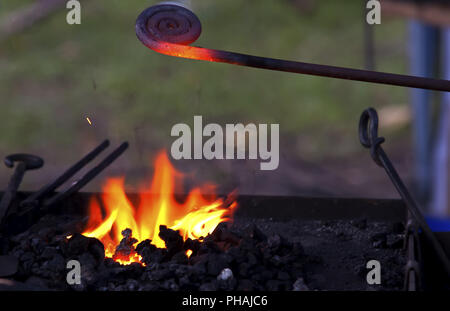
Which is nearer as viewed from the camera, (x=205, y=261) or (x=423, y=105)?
(x=205, y=261)

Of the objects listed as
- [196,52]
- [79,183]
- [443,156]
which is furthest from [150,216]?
[443,156]

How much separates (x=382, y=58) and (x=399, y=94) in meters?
0.56

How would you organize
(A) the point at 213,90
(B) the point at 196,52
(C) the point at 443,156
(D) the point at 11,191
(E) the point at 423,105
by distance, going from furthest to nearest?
(A) the point at 213,90, (E) the point at 423,105, (C) the point at 443,156, (D) the point at 11,191, (B) the point at 196,52

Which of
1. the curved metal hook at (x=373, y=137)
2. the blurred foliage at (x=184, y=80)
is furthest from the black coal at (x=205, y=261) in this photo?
the blurred foliage at (x=184, y=80)

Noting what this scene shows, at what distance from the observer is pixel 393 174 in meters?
1.71

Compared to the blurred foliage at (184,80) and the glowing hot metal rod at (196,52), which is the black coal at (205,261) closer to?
the glowing hot metal rod at (196,52)

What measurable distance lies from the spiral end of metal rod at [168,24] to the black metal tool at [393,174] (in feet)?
2.08

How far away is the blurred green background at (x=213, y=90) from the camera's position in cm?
505

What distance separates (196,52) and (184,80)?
15.3 feet

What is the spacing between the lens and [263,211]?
2137 mm

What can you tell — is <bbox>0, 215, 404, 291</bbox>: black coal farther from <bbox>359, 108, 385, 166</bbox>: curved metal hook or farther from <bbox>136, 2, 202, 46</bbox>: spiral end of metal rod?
<bbox>136, 2, 202, 46</bbox>: spiral end of metal rod

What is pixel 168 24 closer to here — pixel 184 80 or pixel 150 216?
pixel 150 216

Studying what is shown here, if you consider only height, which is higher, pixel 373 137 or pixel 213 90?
pixel 213 90
